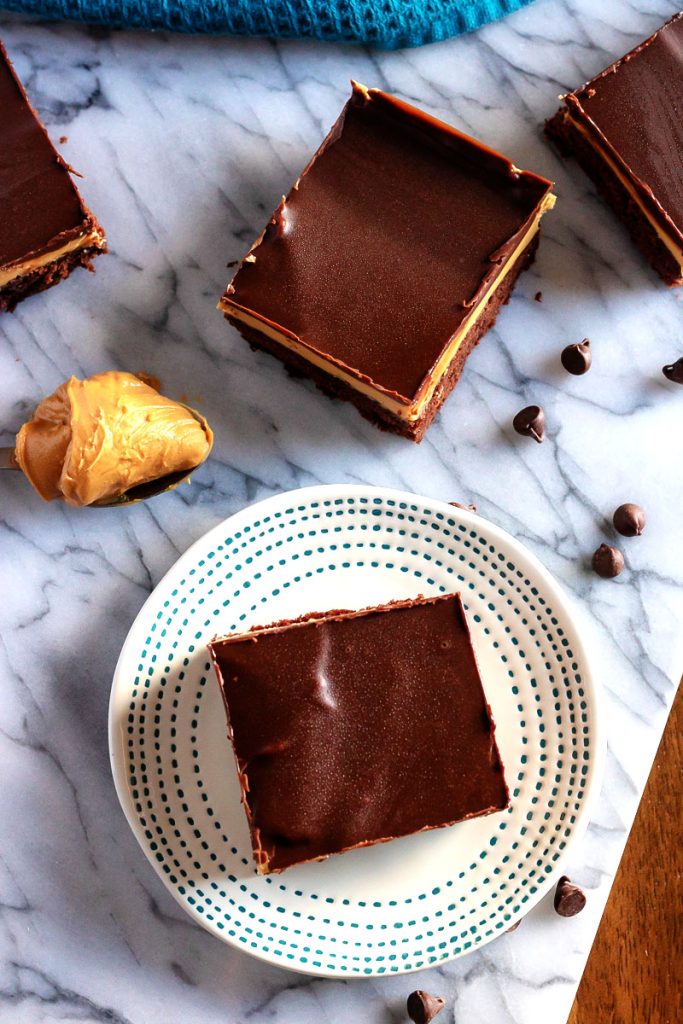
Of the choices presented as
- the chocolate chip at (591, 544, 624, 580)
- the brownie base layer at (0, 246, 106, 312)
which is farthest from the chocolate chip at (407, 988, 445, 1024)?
the brownie base layer at (0, 246, 106, 312)

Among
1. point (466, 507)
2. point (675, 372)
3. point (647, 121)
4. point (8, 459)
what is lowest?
point (8, 459)

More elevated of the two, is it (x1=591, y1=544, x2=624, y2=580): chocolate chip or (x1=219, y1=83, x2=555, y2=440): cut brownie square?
(x1=219, y1=83, x2=555, y2=440): cut brownie square

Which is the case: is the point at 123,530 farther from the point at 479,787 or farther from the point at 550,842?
the point at 550,842

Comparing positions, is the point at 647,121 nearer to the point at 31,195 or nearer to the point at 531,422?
the point at 531,422

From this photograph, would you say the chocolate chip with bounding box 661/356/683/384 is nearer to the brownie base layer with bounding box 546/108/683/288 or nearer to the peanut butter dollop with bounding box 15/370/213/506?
the brownie base layer with bounding box 546/108/683/288

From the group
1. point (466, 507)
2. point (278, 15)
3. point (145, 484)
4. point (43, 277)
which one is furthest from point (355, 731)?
point (278, 15)

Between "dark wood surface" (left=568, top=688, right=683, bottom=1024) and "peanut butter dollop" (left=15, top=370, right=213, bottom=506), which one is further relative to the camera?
"dark wood surface" (left=568, top=688, right=683, bottom=1024)
